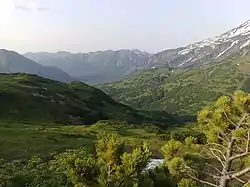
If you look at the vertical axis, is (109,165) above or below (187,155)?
below

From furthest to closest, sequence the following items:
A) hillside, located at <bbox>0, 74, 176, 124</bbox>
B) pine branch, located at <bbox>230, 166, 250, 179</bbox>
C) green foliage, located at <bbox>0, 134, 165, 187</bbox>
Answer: hillside, located at <bbox>0, 74, 176, 124</bbox>
green foliage, located at <bbox>0, 134, 165, 187</bbox>
pine branch, located at <bbox>230, 166, 250, 179</bbox>

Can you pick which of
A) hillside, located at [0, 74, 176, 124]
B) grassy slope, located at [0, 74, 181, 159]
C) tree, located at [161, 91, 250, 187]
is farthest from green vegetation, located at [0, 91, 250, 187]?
hillside, located at [0, 74, 176, 124]

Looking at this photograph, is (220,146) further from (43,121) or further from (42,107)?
(42,107)

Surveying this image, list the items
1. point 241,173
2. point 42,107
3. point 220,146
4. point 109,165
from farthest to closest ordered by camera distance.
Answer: point 42,107, point 220,146, point 109,165, point 241,173

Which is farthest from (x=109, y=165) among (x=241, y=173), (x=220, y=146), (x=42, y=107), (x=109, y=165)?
(x=42, y=107)

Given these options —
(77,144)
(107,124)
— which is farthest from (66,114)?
(77,144)

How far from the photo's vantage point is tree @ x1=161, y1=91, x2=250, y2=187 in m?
12.7

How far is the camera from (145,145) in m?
13.4

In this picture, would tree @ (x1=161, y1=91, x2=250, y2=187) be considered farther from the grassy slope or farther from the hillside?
the hillside

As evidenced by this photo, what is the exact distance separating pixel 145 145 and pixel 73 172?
257 centimetres

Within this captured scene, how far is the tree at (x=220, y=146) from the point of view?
1271 centimetres

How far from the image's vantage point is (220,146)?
45.0ft

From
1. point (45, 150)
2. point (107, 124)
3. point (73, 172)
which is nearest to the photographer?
point (73, 172)

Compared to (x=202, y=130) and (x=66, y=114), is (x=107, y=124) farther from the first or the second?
(x=202, y=130)
